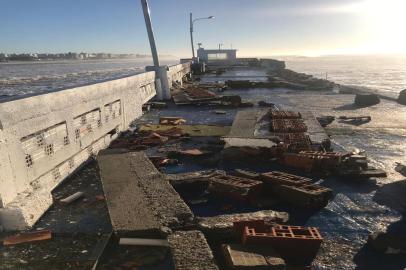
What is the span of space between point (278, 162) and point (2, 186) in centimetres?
668

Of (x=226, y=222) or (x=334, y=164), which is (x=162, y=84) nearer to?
(x=334, y=164)

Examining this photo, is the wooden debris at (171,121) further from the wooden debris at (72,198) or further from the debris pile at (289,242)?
the debris pile at (289,242)

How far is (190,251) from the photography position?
494 cm

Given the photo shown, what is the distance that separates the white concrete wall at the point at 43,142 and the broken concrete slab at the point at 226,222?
122 inches

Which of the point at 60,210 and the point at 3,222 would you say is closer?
the point at 3,222

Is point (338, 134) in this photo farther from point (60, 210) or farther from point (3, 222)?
point (3, 222)

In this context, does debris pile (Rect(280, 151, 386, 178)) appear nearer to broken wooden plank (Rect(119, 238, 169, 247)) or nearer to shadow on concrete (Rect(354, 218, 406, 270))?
shadow on concrete (Rect(354, 218, 406, 270))

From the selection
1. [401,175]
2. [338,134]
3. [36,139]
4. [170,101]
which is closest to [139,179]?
[36,139]

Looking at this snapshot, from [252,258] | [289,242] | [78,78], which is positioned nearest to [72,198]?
[252,258]

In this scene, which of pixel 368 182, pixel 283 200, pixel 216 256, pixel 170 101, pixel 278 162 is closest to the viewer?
pixel 216 256

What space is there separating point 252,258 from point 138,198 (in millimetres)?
2717

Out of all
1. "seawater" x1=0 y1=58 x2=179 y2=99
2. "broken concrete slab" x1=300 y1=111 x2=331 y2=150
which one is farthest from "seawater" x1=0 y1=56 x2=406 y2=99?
"broken concrete slab" x1=300 y1=111 x2=331 y2=150

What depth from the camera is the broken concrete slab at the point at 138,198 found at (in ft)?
18.9

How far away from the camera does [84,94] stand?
10109 millimetres
